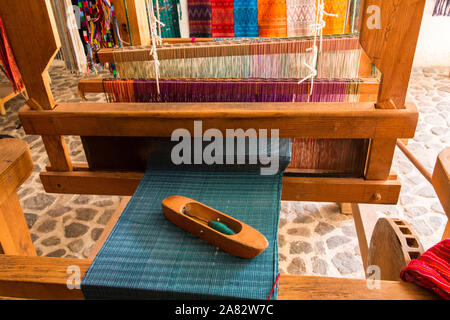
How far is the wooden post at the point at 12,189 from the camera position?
115 centimetres

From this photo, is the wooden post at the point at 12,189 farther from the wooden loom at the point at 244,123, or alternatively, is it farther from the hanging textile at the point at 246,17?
the hanging textile at the point at 246,17

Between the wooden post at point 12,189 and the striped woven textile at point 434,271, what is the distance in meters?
1.16

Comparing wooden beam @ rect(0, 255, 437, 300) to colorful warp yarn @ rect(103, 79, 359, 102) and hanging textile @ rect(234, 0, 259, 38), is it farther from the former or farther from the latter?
hanging textile @ rect(234, 0, 259, 38)

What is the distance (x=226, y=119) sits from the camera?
1146mm

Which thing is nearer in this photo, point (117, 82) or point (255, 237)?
point (255, 237)

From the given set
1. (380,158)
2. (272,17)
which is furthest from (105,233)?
(272,17)

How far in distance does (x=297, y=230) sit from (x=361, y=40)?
1.71 meters

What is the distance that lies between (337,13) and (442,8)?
376 centimetres

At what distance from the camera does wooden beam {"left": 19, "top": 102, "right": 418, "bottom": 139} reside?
109cm

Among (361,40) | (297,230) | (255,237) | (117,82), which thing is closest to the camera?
(255,237)

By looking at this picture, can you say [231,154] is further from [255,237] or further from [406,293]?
[406,293]

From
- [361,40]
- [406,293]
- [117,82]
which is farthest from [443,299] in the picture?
[117,82]

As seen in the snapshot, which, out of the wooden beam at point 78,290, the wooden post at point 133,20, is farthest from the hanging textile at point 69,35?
the wooden beam at point 78,290

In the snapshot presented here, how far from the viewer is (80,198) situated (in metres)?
2.88
